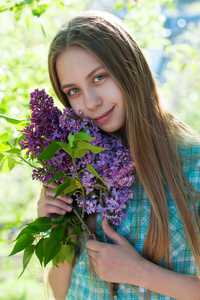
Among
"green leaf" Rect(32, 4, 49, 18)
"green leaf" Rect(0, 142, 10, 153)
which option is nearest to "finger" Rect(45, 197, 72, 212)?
"green leaf" Rect(0, 142, 10, 153)

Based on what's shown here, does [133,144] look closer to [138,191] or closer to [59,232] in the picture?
A: [138,191]

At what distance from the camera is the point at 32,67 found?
100 inches

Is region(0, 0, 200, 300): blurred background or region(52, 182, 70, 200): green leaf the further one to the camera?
region(0, 0, 200, 300): blurred background

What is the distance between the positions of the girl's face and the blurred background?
22cm

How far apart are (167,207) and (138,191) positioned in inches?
5.6

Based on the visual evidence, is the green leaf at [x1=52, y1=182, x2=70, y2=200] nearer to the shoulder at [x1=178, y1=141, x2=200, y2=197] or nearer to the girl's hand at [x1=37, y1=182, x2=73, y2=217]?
the girl's hand at [x1=37, y1=182, x2=73, y2=217]

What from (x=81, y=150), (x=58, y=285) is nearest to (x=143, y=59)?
(x=81, y=150)

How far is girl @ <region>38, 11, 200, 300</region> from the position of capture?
1.28 meters

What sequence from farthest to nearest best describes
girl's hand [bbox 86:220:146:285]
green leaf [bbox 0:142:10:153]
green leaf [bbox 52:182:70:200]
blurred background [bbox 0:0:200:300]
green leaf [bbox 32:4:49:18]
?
blurred background [bbox 0:0:200:300], green leaf [bbox 32:4:49:18], girl's hand [bbox 86:220:146:285], green leaf [bbox 0:142:10:153], green leaf [bbox 52:182:70:200]

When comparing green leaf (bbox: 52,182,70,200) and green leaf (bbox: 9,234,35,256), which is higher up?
green leaf (bbox: 52,182,70,200)

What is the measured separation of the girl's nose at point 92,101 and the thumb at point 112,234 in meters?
0.42

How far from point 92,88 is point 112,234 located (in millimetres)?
532

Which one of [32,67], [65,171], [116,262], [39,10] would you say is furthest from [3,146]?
[32,67]

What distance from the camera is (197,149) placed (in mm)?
1495
